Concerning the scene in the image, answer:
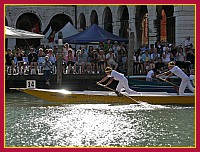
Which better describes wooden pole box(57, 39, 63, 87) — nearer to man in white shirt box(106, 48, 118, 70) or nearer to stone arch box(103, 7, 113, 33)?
man in white shirt box(106, 48, 118, 70)

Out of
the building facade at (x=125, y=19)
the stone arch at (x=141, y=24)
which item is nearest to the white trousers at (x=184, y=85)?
the building facade at (x=125, y=19)

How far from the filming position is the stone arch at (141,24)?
35.2 meters

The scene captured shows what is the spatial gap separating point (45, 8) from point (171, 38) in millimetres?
18579

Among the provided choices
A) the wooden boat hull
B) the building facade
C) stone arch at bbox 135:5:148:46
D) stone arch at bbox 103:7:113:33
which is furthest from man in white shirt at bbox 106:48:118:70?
stone arch at bbox 103:7:113:33

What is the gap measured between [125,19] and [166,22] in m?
6.18

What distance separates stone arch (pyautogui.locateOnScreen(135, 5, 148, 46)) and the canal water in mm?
15505

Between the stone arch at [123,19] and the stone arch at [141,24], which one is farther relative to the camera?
the stone arch at [123,19]

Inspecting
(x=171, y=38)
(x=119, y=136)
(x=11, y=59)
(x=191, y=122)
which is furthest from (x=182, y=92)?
(x=171, y=38)

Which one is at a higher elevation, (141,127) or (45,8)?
(45,8)

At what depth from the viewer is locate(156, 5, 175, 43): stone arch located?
1258 inches

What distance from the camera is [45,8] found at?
157 feet

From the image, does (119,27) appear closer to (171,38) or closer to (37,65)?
(171,38)

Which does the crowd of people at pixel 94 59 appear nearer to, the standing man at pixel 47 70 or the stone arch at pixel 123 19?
the standing man at pixel 47 70

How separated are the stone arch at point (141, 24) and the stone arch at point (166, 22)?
2007 mm
